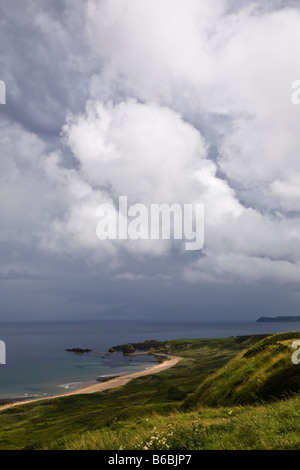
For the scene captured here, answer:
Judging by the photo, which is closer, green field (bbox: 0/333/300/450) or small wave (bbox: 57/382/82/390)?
green field (bbox: 0/333/300/450)

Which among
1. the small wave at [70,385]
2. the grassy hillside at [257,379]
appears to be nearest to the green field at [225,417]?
the grassy hillside at [257,379]

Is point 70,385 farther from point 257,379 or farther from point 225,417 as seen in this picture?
point 225,417

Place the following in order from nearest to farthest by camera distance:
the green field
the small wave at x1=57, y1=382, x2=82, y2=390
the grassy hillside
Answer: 1. the green field
2. the grassy hillside
3. the small wave at x1=57, y1=382, x2=82, y2=390

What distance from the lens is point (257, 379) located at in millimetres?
22266

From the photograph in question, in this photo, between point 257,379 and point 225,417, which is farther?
point 257,379

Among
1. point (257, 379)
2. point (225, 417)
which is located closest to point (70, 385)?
point (257, 379)

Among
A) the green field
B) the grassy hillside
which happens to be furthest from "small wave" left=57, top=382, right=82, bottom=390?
the grassy hillside

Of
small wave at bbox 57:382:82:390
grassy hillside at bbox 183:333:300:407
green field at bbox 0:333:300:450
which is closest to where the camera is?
green field at bbox 0:333:300:450

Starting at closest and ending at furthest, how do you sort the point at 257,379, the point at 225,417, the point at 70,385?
1. the point at 225,417
2. the point at 257,379
3. the point at 70,385

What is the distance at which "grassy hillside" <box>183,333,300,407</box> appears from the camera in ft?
66.6

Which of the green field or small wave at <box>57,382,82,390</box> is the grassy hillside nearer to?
the green field

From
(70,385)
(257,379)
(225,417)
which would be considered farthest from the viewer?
(70,385)

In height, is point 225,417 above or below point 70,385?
above
